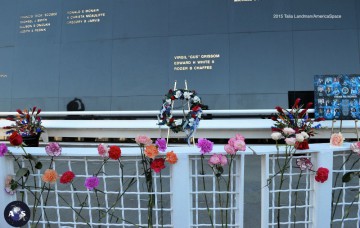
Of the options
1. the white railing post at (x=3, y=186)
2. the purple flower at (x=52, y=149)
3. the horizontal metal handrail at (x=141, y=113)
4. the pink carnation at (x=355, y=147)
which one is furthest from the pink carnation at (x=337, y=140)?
the horizontal metal handrail at (x=141, y=113)

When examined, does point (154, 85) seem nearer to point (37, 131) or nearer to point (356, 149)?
point (37, 131)

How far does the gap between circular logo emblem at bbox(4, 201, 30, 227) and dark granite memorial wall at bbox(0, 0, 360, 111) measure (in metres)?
6.29

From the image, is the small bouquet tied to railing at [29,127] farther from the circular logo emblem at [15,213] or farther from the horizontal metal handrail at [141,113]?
the circular logo emblem at [15,213]

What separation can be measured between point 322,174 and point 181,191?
3.46 feet

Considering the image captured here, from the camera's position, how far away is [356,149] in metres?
2.22

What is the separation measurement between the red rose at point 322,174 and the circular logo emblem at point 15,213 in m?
2.22

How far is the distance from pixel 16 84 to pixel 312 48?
30.3ft

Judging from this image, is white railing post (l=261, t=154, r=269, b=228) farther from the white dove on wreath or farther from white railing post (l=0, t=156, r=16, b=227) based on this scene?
white railing post (l=0, t=156, r=16, b=227)

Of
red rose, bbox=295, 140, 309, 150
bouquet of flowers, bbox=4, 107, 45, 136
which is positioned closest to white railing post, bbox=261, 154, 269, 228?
red rose, bbox=295, 140, 309, 150

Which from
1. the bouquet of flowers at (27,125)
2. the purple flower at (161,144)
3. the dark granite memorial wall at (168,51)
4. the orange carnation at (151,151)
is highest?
the dark granite memorial wall at (168,51)

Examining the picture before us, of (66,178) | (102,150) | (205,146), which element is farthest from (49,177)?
(205,146)

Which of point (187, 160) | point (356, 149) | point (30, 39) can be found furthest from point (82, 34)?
point (356, 149)

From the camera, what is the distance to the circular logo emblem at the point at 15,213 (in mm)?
2141

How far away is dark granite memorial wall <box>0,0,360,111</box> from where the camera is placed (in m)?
8.03
